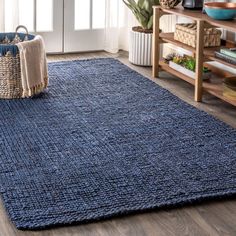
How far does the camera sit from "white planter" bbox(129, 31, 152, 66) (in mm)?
4688

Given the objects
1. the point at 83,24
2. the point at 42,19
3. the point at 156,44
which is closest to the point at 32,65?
the point at 156,44

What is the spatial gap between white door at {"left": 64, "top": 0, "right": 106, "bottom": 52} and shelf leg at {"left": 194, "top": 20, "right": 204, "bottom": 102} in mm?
1597

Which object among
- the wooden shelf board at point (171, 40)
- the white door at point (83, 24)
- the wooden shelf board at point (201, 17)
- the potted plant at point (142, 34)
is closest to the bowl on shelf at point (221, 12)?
the wooden shelf board at point (201, 17)

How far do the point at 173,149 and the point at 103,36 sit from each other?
7.92 ft

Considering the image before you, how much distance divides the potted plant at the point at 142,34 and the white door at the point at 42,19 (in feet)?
2.08

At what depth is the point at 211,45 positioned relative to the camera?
3.99 metres

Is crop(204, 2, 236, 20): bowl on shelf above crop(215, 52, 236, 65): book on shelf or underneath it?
above

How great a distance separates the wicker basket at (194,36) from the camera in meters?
3.96

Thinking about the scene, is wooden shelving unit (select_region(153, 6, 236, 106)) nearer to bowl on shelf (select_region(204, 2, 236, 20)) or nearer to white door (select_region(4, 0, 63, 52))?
bowl on shelf (select_region(204, 2, 236, 20))

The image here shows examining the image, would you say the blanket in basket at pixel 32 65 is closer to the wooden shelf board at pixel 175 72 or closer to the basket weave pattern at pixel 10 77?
the basket weave pattern at pixel 10 77

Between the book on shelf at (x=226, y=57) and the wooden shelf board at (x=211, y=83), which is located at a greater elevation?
the book on shelf at (x=226, y=57)

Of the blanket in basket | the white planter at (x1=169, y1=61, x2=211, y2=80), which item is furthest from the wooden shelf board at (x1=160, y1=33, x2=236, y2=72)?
the blanket in basket

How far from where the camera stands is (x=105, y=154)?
9.79 ft

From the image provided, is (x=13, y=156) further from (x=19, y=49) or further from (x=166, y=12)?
(x=166, y=12)
